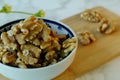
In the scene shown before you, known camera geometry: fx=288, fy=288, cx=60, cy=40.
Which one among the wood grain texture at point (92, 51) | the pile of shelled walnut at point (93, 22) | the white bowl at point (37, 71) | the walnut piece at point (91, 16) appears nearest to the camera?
the white bowl at point (37, 71)

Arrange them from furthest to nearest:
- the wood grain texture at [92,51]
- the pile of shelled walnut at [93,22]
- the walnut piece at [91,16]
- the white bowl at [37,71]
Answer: the walnut piece at [91,16]
the pile of shelled walnut at [93,22]
the wood grain texture at [92,51]
the white bowl at [37,71]

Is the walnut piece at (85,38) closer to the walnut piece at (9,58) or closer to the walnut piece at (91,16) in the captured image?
the walnut piece at (91,16)

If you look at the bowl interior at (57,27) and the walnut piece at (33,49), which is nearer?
the walnut piece at (33,49)

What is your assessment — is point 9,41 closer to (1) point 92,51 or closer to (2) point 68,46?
(2) point 68,46

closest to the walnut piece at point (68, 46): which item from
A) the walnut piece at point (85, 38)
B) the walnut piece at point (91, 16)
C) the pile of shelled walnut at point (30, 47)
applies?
the pile of shelled walnut at point (30, 47)

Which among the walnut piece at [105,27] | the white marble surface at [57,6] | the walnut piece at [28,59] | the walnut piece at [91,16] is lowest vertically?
the walnut piece at [28,59]

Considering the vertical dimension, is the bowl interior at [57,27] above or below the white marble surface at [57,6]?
below

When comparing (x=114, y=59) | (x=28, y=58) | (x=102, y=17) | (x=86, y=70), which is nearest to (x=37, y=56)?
(x=28, y=58)
